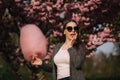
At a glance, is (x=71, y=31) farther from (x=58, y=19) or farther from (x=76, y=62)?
(x=58, y=19)

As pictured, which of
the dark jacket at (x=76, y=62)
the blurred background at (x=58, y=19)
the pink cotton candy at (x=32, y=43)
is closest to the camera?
the dark jacket at (x=76, y=62)

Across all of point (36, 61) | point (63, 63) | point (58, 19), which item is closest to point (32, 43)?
point (36, 61)

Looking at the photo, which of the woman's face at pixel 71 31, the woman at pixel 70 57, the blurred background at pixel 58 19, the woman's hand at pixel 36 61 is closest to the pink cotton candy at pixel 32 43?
the woman's hand at pixel 36 61

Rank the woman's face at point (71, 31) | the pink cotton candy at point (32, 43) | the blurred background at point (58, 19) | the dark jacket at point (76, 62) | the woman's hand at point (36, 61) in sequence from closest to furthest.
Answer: the dark jacket at point (76, 62) → the woman's face at point (71, 31) → the woman's hand at point (36, 61) → the pink cotton candy at point (32, 43) → the blurred background at point (58, 19)

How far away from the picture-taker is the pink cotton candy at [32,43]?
6457 mm

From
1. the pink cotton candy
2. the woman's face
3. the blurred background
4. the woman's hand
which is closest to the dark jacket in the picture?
the woman's face

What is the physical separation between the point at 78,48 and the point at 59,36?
19.5 feet

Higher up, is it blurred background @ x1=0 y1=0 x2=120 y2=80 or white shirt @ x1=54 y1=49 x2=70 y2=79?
white shirt @ x1=54 y1=49 x2=70 y2=79

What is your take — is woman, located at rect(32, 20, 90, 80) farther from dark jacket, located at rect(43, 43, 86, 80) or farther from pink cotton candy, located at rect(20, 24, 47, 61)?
pink cotton candy, located at rect(20, 24, 47, 61)

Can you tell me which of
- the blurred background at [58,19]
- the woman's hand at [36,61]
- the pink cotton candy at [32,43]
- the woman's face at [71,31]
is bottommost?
the blurred background at [58,19]

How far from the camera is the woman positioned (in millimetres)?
5871

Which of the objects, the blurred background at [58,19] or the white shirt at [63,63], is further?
the blurred background at [58,19]

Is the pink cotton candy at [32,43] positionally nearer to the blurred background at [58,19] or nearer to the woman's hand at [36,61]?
the woman's hand at [36,61]

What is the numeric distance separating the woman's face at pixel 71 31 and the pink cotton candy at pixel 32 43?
2.04ft
